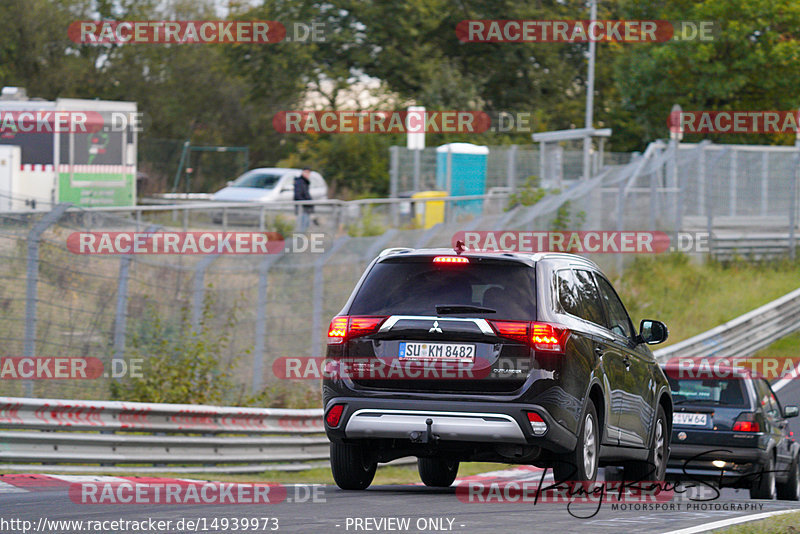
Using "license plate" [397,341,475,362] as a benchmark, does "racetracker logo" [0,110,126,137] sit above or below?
above

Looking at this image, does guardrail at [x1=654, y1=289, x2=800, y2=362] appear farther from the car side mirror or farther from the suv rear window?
the suv rear window

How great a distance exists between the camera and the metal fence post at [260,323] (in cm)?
1642

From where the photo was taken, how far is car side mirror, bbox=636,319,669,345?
10828 millimetres

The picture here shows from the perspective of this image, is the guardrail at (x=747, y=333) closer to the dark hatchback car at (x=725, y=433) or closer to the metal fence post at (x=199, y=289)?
the dark hatchback car at (x=725, y=433)

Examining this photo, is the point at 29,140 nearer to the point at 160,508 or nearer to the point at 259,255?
the point at 259,255

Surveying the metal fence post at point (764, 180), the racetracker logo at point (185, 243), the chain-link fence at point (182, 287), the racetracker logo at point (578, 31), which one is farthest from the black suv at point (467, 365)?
the racetracker logo at point (578, 31)

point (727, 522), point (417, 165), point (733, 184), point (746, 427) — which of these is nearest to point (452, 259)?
point (727, 522)

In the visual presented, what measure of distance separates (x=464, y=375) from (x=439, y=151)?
30.8 meters

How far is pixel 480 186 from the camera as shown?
39.5 m

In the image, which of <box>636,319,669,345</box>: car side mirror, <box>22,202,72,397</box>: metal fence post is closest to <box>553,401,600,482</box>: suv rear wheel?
<box>636,319,669,345</box>: car side mirror

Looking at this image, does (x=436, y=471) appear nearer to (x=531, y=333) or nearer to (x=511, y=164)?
(x=531, y=333)

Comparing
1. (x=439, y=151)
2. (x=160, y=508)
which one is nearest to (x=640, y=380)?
(x=160, y=508)

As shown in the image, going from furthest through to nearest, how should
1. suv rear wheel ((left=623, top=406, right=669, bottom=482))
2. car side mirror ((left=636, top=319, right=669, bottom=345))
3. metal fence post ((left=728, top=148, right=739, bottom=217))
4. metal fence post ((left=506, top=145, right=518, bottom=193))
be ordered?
metal fence post ((left=506, top=145, right=518, bottom=193)) → metal fence post ((left=728, top=148, right=739, bottom=217)) → suv rear wheel ((left=623, top=406, right=669, bottom=482)) → car side mirror ((left=636, top=319, right=669, bottom=345))

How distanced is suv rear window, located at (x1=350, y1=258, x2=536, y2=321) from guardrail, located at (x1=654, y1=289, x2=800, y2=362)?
1397 cm
